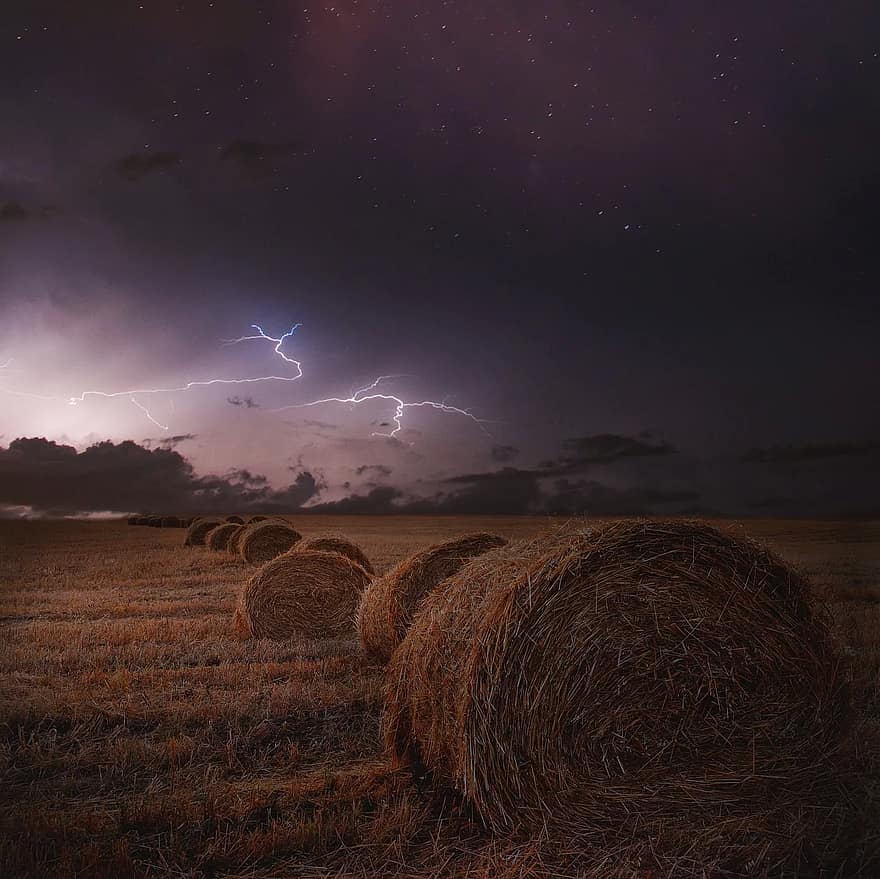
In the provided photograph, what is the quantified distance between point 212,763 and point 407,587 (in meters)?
3.31

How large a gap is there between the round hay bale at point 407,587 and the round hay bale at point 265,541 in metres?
10.7

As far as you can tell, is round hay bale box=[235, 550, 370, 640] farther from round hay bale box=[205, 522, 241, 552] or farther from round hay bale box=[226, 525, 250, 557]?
round hay bale box=[205, 522, 241, 552]

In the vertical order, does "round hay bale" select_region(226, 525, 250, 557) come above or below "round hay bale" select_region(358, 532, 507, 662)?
below

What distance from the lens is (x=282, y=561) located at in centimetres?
1033

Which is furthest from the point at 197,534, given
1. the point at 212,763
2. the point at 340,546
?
the point at 212,763

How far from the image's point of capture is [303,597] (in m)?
10.2

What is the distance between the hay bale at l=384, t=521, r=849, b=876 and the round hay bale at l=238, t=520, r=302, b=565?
14.1m

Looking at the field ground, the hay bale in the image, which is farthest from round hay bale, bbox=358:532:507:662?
the hay bale

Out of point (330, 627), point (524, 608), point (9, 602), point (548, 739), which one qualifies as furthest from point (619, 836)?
point (9, 602)

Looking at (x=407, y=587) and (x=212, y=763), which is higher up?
(x=407, y=587)

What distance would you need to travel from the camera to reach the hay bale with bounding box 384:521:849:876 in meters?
4.16

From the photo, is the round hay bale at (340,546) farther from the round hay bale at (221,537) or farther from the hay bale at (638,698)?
the round hay bale at (221,537)

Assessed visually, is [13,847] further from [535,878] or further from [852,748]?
[852,748]

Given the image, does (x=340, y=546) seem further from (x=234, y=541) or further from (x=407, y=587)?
(x=234, y=541)
